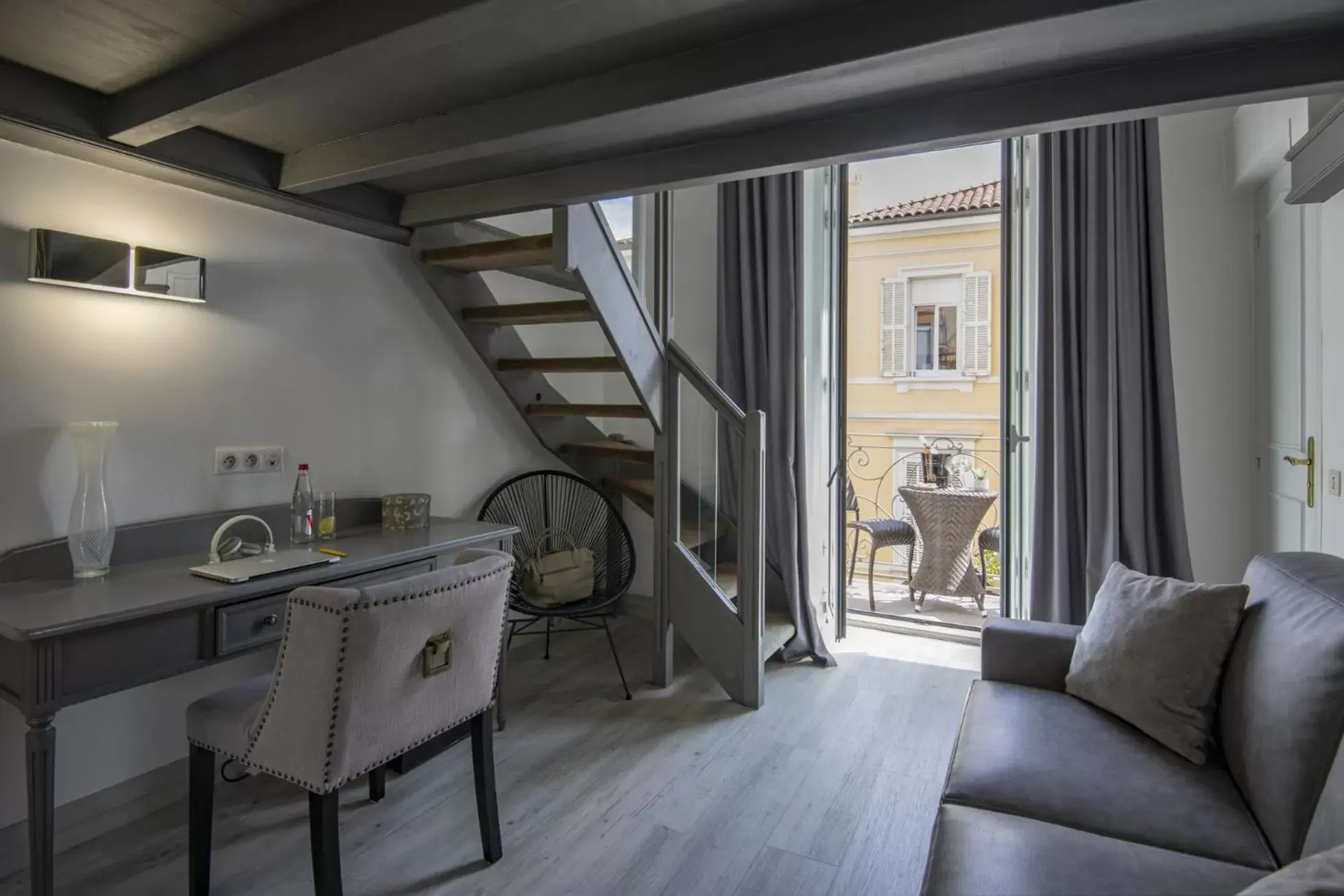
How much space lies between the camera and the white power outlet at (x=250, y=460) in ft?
7.95

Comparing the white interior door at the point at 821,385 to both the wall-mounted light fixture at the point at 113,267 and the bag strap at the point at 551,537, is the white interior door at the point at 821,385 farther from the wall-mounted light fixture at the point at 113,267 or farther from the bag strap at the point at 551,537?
the wall-mounted light fixture at the point at 113,267

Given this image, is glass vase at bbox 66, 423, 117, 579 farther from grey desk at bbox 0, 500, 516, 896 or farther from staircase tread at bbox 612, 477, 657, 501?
staircase tread at bbox 612, 477, 657, 501

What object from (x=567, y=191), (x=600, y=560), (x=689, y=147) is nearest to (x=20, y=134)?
(x=567, y=191)

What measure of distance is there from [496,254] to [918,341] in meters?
6.03

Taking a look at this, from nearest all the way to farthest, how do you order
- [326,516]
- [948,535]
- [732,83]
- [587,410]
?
1. [732,83]
2. [326,516]
3. [587,410]
4. [948,535]

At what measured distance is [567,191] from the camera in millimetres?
2459

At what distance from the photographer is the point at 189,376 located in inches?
91.7

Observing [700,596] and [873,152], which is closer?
[873,152]

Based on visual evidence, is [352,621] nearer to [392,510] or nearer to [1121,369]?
[392,510]

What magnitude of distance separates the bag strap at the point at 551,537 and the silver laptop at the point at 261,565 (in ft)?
→ 3.94

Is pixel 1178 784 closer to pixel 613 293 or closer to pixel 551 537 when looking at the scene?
pixel 613 293

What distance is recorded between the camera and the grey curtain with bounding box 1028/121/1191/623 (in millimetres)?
3053

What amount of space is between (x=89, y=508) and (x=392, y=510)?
0.97 meters

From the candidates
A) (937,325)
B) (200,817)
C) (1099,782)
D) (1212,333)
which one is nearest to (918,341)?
(937,325)
